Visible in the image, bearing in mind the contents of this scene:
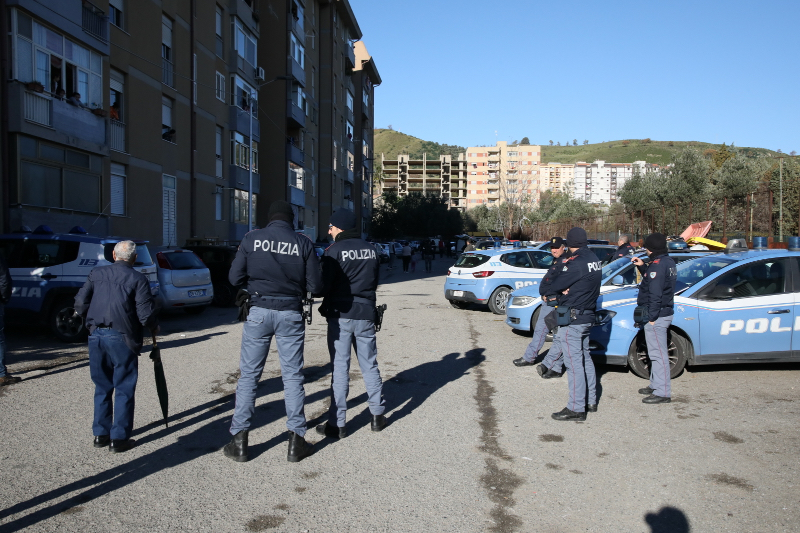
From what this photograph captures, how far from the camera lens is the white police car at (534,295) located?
34.6ft

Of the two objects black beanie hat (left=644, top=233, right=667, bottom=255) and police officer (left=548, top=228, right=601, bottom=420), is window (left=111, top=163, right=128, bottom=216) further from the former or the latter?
black beanie hat (left=644, top=233, right=667, bottom=255)

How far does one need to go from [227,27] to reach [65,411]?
28.0 metres

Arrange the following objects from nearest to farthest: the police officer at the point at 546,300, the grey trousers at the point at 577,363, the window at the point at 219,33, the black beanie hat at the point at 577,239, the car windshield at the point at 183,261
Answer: the grey trousers at the point at 577,363
the black beanie hat at the point at 577,239
the police officer at the point at 546,300
the car windshield at the point at 183,261
the window at the point at 219,33

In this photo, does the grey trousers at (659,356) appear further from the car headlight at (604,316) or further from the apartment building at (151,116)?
the apartment building at (151,116)

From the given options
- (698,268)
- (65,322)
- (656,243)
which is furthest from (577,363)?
(65,322)

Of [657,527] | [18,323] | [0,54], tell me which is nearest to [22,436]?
[657,527]

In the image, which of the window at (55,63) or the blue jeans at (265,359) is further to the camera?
the window at (55,63)

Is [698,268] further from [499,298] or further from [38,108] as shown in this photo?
[38,108]

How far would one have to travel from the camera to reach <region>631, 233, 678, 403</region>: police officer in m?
6.84

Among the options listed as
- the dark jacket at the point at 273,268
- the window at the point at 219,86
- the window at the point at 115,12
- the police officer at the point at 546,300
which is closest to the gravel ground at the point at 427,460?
the police officer at the point at 546,300

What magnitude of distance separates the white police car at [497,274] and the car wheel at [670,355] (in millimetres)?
6643

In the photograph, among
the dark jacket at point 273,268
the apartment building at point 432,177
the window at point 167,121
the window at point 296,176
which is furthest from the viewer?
the apartment building at point 432,177

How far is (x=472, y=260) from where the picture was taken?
1556 cm

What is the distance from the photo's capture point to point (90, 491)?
4355 millimetres
